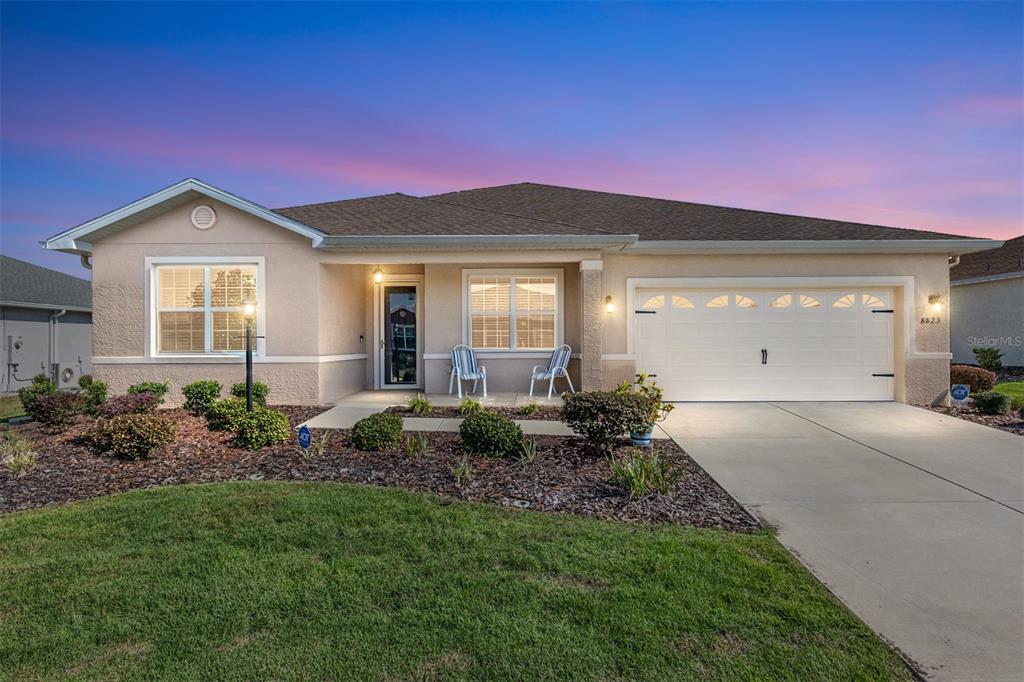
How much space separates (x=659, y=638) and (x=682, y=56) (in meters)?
11.3

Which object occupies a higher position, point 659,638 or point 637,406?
point 637,406

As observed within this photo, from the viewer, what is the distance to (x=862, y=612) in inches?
101

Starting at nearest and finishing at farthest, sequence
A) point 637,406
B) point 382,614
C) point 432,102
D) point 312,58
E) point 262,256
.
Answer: point 382,614
point 637,406
point 262,256
point 312,58
point 432,102

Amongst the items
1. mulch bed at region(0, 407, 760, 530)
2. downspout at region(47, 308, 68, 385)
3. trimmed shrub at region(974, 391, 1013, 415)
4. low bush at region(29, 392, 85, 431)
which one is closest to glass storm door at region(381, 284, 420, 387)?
mulch bed at region(0, 407, 760, 530)

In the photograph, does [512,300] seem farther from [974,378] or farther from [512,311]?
[974,378]

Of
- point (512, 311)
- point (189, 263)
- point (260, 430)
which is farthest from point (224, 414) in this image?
point (512, 311)

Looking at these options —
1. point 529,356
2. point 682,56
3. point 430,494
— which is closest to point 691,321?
point 529,356

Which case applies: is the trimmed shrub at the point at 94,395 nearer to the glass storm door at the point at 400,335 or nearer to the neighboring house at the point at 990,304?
the glass storm door at the point at 400,335

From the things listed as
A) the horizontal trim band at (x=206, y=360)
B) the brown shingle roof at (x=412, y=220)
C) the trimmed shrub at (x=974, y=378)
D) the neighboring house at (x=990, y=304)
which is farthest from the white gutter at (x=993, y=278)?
the horizontal trim band at (x=206, y=360)

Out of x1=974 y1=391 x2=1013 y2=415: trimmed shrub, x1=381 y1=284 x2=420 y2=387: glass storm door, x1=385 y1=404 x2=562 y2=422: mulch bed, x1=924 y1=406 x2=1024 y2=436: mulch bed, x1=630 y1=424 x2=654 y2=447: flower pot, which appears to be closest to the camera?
x1=630 y1=424 x2=654 y2=447: flower pot

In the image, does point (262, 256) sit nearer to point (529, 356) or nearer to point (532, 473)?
point (529, 356)

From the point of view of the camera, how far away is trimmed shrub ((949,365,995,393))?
9.88 meters

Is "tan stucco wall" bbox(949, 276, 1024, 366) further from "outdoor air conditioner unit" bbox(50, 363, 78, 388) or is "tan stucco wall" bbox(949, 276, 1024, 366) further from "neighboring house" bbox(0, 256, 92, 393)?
"neighboring house" bbox(0, 256, 92, 393)

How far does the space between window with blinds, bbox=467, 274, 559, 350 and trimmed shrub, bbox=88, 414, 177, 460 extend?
556 centimetres
